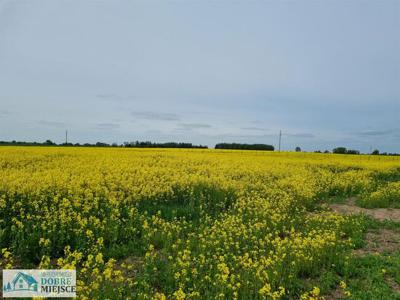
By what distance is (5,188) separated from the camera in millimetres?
11703

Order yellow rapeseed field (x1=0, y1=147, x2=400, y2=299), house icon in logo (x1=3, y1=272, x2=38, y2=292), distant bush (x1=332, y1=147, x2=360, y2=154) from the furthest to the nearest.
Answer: distant bush (x1=332, y1=147, x2=360, y2=154)
yellow rapeseed field (x1=0, y1=147, x2=400, y2=299)
house icon in logo (x1=3, y1=272, x2=38, y2=292)

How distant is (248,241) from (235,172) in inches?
417

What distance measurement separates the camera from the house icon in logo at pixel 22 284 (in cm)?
619

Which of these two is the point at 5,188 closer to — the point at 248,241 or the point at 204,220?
the point at 204,220

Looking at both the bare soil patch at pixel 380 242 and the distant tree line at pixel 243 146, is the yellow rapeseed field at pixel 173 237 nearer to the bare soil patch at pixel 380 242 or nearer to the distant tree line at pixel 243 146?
the bare soil patch at pixel 380 242

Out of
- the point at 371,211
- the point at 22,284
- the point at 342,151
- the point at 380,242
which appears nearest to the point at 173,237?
the point at 22,284

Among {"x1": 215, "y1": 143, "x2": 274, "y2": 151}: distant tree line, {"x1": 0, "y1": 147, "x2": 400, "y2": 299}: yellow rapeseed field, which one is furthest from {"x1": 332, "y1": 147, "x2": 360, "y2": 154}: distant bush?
{"x1": 0, "y1": 147, "x2": 400, "y2": 299}: yellow rapeseed field

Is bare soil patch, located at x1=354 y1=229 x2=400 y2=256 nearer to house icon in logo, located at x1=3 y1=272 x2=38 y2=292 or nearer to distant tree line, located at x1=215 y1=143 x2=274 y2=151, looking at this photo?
house icon in logo, located at x1=3 y1=272 x2=38 y2=292

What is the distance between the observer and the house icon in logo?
6.19 m

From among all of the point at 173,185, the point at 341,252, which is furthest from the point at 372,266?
the point at 173,185

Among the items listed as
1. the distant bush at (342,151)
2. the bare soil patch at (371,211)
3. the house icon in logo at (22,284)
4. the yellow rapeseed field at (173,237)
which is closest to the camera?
the house icon in logo at (22,284)

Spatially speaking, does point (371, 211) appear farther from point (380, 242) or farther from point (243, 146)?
point (243, 146)

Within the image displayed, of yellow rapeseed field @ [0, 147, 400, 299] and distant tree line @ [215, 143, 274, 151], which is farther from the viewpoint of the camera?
distant tree line @ [215, 143, 274, 151]

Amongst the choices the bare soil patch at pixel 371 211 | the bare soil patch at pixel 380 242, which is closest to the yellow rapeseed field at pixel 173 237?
the bare soil patch at pixel 380 242
